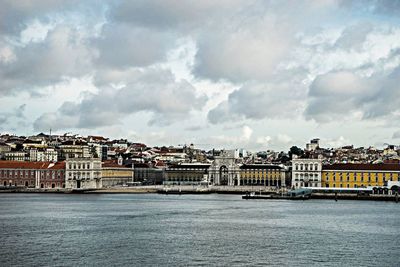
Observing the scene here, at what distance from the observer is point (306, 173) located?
2778 inches

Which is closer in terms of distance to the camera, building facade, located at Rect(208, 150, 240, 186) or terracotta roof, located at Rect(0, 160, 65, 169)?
terracotta roof, located at Rect(0, 160, 65, 169)

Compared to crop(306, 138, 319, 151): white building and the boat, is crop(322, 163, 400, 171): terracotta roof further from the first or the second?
crop(306, 138, 319, 151): white building

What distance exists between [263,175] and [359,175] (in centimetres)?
1276

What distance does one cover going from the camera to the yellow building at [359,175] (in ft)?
216

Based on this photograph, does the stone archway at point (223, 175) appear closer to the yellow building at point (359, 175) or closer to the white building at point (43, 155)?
the yellow building at point (359, 175)

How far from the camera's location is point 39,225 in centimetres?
3162

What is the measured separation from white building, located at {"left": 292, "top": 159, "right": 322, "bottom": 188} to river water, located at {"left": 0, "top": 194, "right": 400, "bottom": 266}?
28880 mm

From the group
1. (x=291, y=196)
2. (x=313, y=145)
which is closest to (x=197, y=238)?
(x=291, y=196)

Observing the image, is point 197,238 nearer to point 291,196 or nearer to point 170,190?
point 291,196

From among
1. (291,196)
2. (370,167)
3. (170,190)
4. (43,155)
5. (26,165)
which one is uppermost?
(43,155)

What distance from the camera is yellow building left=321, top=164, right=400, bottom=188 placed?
65.9 meters

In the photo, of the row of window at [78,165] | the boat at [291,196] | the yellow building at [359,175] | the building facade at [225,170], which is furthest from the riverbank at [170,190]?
the yellow building at [359,175]

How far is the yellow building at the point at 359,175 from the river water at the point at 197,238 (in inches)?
1028

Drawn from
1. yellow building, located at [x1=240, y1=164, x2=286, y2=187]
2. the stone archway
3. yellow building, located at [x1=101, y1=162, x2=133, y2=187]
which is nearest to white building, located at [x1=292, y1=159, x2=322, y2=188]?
yellow building, located at [x1=240, y1=164, x2=286, y2=187]
